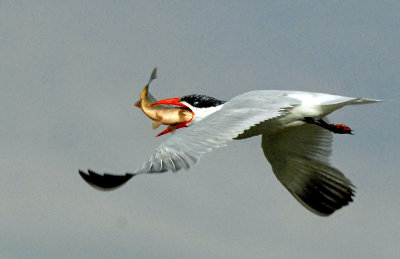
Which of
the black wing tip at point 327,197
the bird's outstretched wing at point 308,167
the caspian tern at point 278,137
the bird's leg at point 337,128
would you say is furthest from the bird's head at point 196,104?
the black wing tip at point 327,197

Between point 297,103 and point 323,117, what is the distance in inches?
44.0

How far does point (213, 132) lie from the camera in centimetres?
1055

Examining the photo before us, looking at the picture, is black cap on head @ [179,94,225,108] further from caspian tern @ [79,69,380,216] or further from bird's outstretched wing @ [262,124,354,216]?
bird's outstretched wing @ [262,124,354,216]

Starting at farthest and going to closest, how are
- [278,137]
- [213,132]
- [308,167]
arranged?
1. [308,167]
2. [278,137]
3. [213,132]

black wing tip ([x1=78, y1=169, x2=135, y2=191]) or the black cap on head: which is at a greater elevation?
the black cap on head

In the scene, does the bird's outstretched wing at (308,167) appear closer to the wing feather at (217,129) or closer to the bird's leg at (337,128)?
the bird's leg at (337,128)

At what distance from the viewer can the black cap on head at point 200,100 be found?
1307 cm

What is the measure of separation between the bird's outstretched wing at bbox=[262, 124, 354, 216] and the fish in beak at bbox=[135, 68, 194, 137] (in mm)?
1609

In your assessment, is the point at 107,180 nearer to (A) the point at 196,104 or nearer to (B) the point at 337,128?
(A) the point at 196,104

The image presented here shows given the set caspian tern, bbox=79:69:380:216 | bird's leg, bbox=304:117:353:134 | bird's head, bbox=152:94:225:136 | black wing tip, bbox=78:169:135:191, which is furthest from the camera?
bird's head, bbox=152:94:225:136

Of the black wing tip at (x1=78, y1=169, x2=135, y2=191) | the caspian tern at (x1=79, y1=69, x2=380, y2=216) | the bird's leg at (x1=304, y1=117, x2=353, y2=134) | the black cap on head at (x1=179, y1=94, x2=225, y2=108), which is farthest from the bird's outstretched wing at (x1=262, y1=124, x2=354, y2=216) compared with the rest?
the black wing tip at (x1=78, y1=169, x2=135, y2=191)

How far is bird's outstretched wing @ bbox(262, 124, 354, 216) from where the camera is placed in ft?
45.1

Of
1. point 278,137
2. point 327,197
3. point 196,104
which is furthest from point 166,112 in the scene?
point 327,197

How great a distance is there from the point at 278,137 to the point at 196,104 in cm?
172
